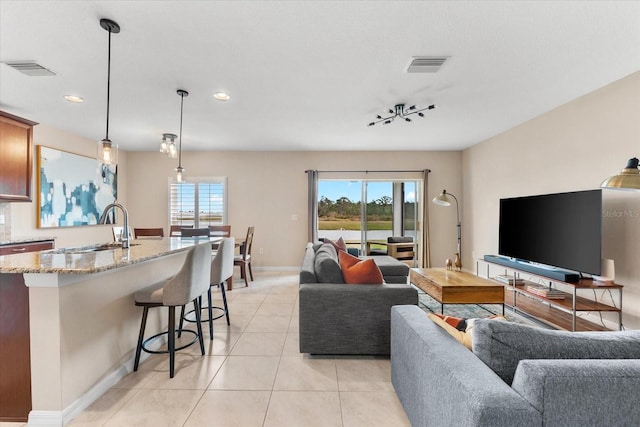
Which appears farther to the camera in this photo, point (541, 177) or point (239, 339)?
point (541, 177)

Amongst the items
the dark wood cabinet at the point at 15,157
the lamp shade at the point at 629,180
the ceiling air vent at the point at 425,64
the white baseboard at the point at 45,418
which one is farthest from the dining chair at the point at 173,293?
the lamp shade at the point at 629,180

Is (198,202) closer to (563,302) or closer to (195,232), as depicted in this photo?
(195,232)

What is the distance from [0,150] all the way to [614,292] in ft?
23.7

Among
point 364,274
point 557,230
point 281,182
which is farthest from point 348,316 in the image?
point 281,182

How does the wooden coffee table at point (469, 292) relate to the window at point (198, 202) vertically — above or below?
below

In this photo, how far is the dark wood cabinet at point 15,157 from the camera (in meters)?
3.81

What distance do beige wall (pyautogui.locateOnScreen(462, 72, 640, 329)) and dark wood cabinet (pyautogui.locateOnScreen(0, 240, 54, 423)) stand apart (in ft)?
16.1

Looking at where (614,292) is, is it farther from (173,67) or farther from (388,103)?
(173,67)

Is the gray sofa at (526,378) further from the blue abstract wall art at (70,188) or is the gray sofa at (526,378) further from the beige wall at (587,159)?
the blue abstract wall art at (70,188)

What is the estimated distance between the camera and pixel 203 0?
1.96 metres

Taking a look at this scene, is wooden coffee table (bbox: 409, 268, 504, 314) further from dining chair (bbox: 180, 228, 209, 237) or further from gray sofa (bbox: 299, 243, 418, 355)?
dining chair (bbox: 180, 228, 209, 237)

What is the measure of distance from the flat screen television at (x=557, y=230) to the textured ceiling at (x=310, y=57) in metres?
1.24

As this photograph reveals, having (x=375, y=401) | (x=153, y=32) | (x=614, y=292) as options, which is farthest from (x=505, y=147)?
(x=153, y=32)

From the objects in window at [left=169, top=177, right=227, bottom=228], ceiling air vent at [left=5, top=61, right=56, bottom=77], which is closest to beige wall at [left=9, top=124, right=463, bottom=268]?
window at [left=169, top=177, right=227, bottom=228]
